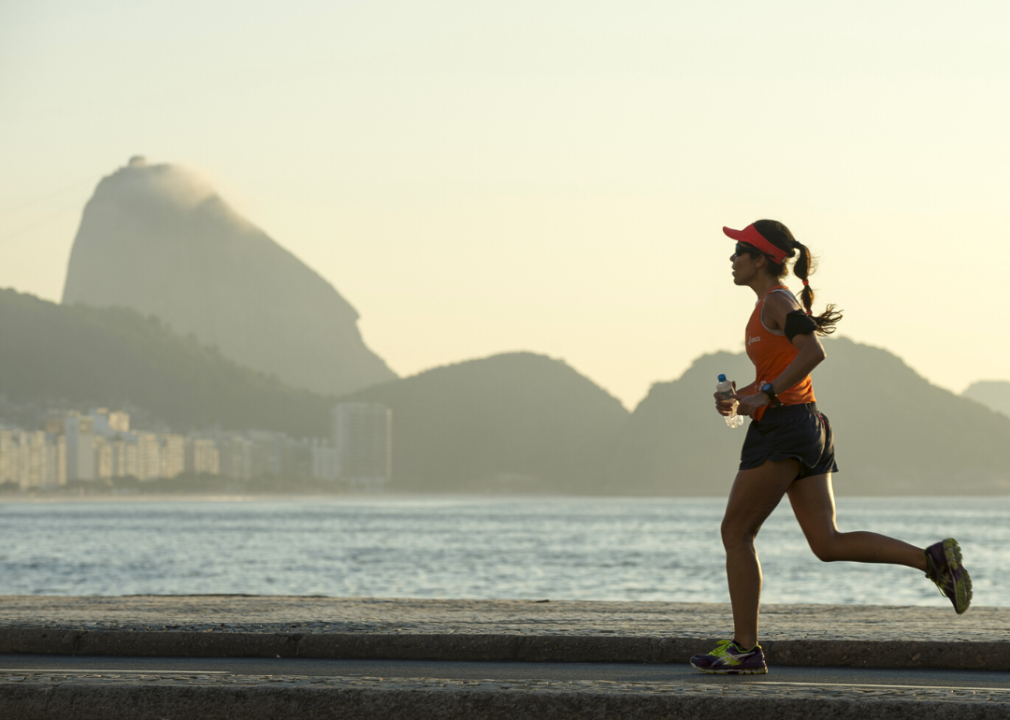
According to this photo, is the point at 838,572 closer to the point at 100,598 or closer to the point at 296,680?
the point at 100,598

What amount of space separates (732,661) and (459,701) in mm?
1510

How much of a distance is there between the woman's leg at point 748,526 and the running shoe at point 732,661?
4cm

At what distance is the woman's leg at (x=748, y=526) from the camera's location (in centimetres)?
543

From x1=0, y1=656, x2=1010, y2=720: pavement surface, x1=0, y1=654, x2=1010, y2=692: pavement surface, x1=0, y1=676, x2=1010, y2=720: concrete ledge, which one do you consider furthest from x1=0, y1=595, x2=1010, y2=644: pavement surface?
x1=0, y1=676, x2=1010, y2=720: concrete ledge

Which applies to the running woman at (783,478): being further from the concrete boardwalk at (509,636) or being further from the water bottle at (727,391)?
the concrete boardwalk at (509,636)

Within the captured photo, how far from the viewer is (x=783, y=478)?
214 inches

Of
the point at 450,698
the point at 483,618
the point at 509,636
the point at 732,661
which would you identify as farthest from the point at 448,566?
the point at 450,698

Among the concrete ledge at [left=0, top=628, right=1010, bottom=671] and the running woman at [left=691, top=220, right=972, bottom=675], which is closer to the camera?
the running woman at [left=691, top=220, right=972, bottom=675]

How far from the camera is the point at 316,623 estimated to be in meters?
7.10

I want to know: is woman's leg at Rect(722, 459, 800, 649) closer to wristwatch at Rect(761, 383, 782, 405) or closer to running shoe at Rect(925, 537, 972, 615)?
wristwatch at Rect(761, 383, 782, 405)

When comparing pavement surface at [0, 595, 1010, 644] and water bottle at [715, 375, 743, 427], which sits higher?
water bottle at [715, 375, 743, 427]

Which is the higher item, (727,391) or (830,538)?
(727,391)

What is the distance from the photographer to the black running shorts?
541 centimetres

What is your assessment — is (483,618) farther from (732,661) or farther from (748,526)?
(748,526)
